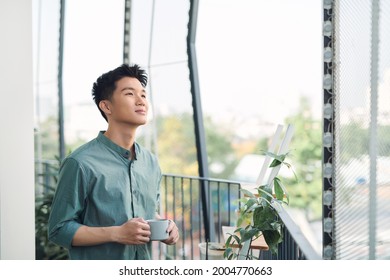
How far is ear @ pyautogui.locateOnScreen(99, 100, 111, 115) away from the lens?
1692mm

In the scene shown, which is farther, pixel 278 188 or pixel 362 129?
pixel 278 188

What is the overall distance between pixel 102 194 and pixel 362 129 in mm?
873

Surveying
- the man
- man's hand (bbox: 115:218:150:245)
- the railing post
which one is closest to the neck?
the man

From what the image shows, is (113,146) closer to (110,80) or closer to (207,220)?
(110,80)

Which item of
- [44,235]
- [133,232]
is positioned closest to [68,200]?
[133,232]

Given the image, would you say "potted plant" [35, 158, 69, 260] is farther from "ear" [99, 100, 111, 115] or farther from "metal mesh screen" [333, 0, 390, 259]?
"metal mesh screen" [333, 0, 390, 259]

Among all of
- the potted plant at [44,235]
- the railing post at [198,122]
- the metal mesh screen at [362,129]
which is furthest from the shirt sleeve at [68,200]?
the potted plant at [44,235]

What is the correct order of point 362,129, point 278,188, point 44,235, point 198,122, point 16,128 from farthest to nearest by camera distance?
point 44,235, point 198,122, point 16,128, point 278,188, point 362,129

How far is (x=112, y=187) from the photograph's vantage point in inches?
Result: 61.9

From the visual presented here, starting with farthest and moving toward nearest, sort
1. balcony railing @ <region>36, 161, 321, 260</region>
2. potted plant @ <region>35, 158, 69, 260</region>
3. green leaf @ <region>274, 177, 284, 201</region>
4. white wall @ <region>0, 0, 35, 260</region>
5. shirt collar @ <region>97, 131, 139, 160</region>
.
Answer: potted plant @ <region>35, 158, 69, 260</region>, white wall @ <region>0, 0, 35, 260</region>, green leaf @ <region>274, 177, 284, 201</region>, shirt collar @ <region>97, 131, 139, 160</region>, balcony railing @ <region>36, 161, 321, 260</region>

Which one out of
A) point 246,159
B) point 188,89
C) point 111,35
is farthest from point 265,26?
point 188,89

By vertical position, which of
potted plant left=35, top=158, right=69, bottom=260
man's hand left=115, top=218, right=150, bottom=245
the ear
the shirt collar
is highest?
the ear
